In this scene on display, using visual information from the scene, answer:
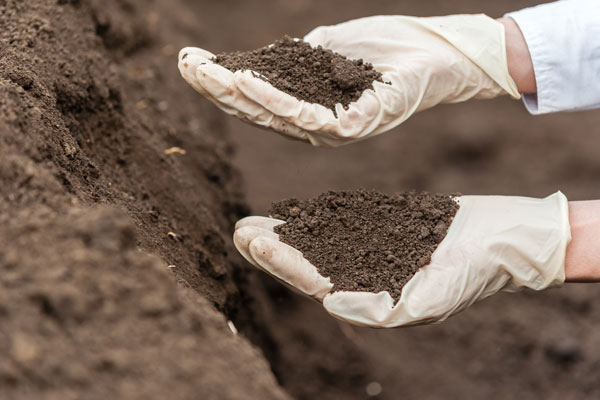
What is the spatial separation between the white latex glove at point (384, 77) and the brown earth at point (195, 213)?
0.48 metres

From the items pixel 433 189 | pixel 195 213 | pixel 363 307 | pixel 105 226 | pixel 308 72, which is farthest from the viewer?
pixel 433 189

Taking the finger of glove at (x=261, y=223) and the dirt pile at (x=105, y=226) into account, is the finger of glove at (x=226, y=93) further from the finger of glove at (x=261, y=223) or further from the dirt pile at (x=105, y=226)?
the dirt pile at (x=105, y=226)

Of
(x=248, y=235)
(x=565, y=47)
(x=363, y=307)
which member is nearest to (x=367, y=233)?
(x=363, y=307)

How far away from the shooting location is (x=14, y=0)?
75.1 inches

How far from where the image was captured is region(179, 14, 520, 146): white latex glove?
1.61 meters

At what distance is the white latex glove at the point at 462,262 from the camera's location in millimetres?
1502

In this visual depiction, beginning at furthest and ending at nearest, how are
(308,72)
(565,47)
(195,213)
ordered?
(195,213) < (565,47) < (308,72)

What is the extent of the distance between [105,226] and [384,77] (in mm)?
1095

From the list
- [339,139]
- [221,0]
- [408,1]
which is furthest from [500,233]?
[221,0]

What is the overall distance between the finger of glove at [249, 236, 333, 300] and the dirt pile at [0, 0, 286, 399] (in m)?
0.21

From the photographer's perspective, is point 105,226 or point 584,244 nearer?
point 105,226

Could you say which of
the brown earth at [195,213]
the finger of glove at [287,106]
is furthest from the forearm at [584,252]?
the brown earth at [195,213]

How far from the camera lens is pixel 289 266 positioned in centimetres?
150

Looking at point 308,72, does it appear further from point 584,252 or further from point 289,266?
point 584,252
